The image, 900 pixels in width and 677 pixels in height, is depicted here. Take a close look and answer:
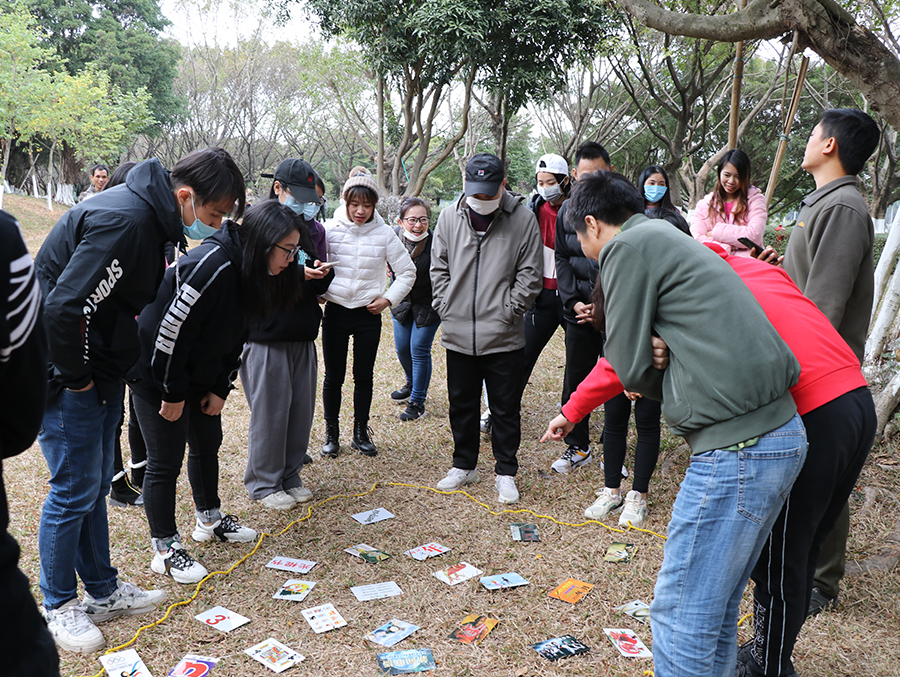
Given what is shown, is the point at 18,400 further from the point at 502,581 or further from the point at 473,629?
the point at 502,581

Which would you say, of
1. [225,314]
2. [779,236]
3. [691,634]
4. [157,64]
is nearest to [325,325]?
[225,314]

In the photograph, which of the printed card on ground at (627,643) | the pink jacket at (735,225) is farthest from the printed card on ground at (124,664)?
the pink jacket at (735,225)

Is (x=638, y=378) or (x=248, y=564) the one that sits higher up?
(x=638, y=378)

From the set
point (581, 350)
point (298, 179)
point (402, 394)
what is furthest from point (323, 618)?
point (402, 394)

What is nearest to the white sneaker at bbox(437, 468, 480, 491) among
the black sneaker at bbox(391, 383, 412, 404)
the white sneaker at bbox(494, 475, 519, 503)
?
the white sneaker at bbox(494, 475, 519, 503)

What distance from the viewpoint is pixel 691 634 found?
172cm

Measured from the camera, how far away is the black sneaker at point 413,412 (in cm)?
526

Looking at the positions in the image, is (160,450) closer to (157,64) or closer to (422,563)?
(422,563)

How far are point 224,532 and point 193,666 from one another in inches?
38.2

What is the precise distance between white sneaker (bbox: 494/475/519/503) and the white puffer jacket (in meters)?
1.36

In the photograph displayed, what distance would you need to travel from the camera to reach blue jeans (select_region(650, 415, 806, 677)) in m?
1.69

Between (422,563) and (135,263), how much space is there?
188 centimetres

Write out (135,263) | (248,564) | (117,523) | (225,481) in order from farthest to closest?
1. (225,481)
2. (117,523)
3. (248,564)
4. (135,263)

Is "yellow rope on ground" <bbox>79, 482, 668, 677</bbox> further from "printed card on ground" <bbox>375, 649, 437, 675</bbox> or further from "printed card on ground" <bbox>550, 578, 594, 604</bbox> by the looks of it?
"printed card on ground" <bbox>375, 649, 437, 675</bbox>
